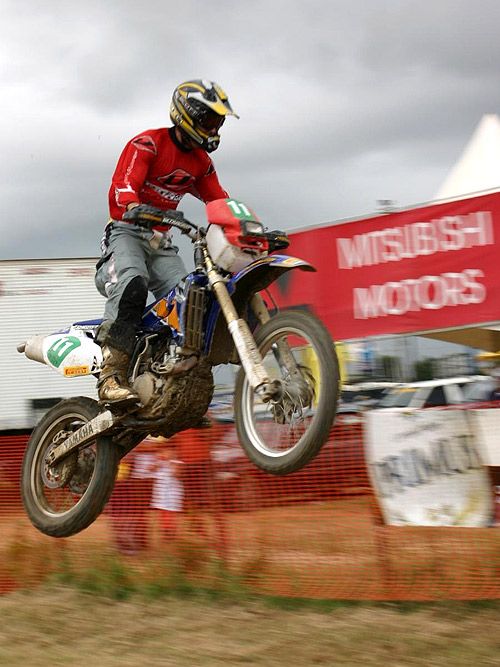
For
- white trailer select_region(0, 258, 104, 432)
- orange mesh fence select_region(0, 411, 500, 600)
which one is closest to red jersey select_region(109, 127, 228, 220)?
orange mesh fence select_region(0, 411, 500, 600)

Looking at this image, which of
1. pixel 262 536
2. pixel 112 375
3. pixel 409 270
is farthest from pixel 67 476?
pixel 409 270

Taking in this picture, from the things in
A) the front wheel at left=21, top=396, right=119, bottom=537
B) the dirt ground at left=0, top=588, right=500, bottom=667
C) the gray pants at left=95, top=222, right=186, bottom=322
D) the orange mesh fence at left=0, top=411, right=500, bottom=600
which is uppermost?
the gray pants at left=95, top=222, right=186, bottom=322

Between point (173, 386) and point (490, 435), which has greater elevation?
point (173, 386)

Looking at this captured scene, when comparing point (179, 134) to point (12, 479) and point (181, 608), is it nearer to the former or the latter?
point (181, 608)

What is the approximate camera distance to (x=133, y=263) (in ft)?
20.6

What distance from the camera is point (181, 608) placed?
6.86 m

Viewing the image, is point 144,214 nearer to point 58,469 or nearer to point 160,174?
point 160,174

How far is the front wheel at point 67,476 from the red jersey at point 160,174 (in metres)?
1.46

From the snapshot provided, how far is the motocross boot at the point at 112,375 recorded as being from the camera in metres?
6.15

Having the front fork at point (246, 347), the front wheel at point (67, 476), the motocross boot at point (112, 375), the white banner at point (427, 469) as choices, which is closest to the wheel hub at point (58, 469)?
the front wheel at point (67, 476)

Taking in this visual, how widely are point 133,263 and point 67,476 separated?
5.36 feet

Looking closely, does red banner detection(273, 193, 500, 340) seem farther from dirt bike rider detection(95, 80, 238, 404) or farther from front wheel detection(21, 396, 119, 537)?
front wheel detection(21, 396, 119, 537)

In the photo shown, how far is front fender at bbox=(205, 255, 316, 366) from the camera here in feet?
18.1

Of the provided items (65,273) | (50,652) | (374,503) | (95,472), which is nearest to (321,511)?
(374,503)
